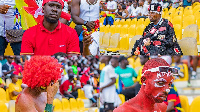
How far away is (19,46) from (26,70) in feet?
1.99

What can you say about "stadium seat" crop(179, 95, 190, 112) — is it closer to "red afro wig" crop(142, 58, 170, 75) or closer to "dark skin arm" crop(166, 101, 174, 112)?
"dark skin arm" crop(166, 101, 174, 112)

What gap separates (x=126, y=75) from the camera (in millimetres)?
2594

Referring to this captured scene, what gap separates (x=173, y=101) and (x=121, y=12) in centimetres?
799

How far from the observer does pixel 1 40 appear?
9.89ft

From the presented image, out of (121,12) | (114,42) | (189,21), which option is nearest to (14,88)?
(114,42)

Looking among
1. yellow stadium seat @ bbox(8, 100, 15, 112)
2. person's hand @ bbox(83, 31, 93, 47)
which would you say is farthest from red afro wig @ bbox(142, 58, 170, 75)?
yellow stadium seat @ bbox(8, 100, 15, 112)

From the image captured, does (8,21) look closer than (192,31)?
Yes

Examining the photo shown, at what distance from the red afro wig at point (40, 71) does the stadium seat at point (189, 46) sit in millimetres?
2081

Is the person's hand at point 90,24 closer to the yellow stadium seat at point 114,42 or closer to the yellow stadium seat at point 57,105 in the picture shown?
the yellow stadium seat at point 57,105

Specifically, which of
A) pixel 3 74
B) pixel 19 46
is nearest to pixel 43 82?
pixel 3 74

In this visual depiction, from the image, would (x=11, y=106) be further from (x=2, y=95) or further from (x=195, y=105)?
(x=195, y=105)

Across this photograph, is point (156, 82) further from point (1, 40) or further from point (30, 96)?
point (1, 40)

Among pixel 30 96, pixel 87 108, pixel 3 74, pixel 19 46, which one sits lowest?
pixel 87 108

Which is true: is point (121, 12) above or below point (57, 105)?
above
